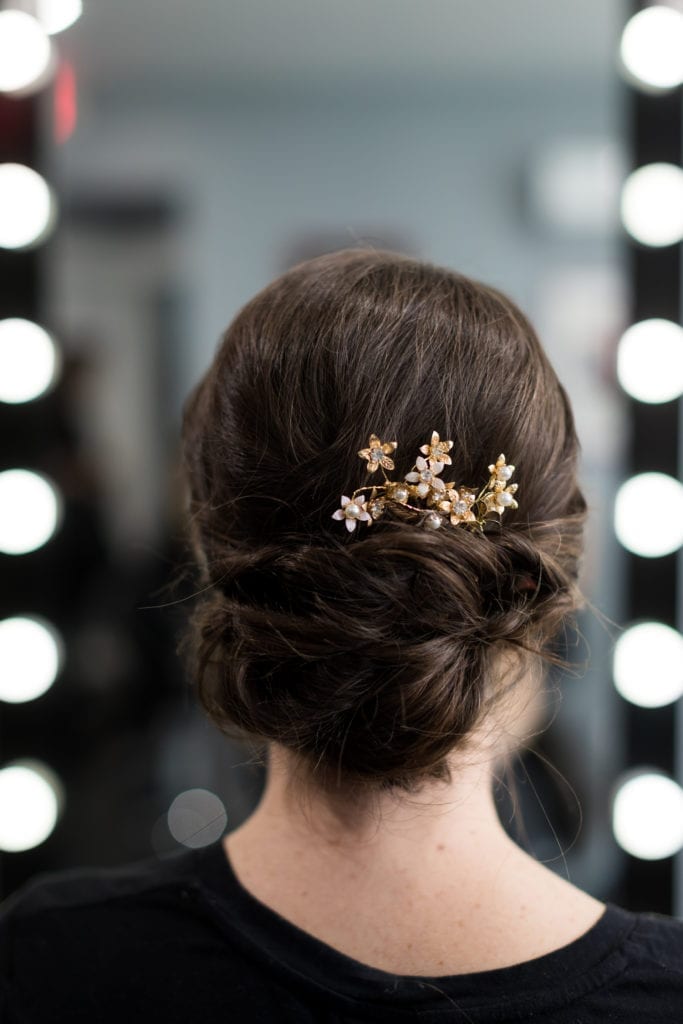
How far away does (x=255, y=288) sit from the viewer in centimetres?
121

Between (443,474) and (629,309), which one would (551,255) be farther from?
(443,474)

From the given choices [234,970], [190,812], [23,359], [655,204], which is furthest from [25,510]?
[655,204]

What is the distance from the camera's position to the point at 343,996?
0.43 metres

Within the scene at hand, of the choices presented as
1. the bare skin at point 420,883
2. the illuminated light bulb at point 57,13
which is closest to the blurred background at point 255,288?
the illuminated light bulb at point 57,13

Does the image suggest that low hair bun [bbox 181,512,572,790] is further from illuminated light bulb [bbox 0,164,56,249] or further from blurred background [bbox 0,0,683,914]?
illuminated light bulb [bbox 0,164,56,249]

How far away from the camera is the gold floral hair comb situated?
1.35 feet

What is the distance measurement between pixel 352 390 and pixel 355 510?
0.20 feet

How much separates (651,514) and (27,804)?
0.78 m

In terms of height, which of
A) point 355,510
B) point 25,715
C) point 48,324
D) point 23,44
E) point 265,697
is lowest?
point 25,715

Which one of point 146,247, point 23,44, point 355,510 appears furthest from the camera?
point 146,247

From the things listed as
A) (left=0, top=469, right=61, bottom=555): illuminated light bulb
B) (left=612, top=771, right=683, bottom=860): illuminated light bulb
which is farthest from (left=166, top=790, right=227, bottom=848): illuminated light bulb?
(left=612, top=771, right=683, bottom=860): illuminated light bulb

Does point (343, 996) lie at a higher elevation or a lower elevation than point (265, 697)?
lower

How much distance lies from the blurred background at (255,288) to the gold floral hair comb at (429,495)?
0.37 meters

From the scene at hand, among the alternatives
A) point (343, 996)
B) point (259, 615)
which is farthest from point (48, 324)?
point (343, 996)
